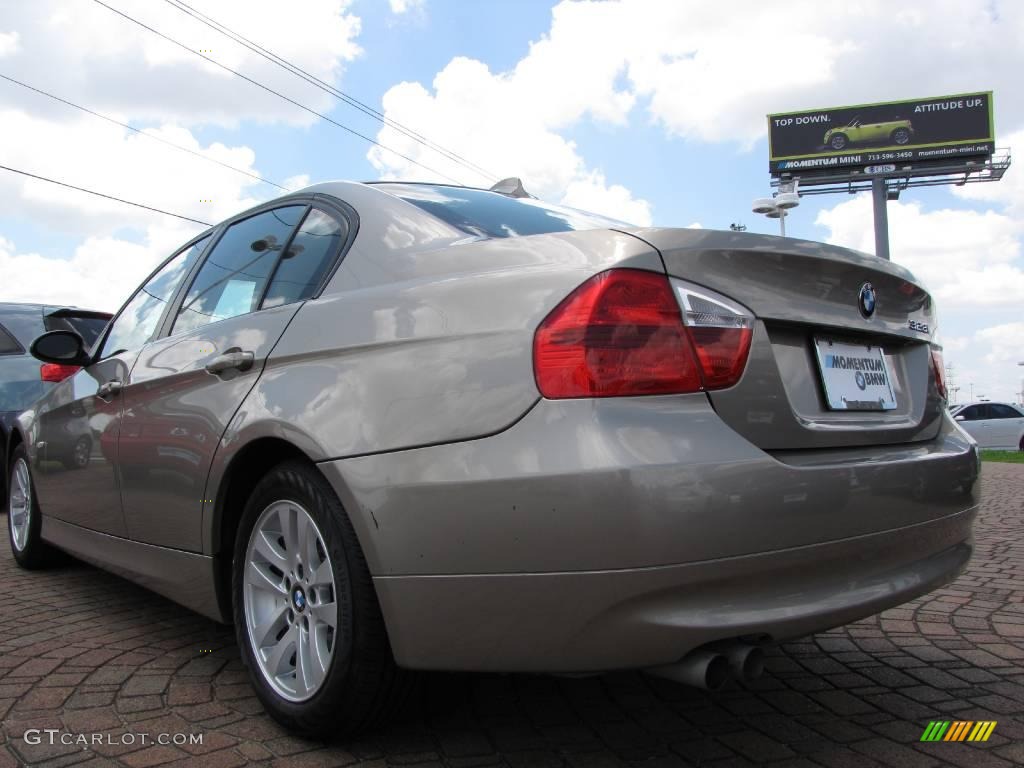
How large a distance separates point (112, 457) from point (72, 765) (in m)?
1.46

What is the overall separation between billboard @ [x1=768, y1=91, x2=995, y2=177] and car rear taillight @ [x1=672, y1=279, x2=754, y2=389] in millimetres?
49926

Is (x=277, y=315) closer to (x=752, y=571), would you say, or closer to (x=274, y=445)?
(x=274, y=445)

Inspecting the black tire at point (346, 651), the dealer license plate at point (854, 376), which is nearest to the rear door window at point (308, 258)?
the black tire at point (346, 651)

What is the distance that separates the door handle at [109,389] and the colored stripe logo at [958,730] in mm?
2988

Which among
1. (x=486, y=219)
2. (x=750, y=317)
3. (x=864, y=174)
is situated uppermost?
(x=864, y=174)

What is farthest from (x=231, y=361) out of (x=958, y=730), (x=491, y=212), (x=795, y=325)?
(x=958, y=730)

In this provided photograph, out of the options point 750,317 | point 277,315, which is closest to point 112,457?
point 277,315

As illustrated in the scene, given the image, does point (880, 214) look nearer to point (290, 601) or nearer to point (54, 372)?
point (54, 372)

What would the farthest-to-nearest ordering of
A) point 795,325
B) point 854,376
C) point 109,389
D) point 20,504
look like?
point 20,504
point 109,389
point 854,376
point 795,325

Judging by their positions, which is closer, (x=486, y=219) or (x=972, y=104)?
(x=486, y=219)

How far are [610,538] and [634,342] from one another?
1.38 ft

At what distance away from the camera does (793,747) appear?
2.32 metres

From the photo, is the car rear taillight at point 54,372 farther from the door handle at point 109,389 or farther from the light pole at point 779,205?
the light pole at point 779,205

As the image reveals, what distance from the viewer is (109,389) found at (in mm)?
3600
